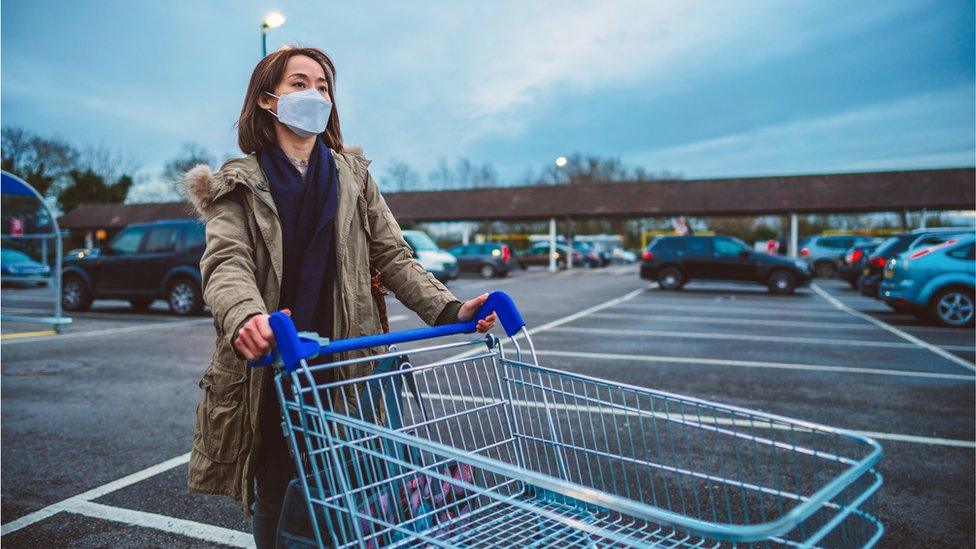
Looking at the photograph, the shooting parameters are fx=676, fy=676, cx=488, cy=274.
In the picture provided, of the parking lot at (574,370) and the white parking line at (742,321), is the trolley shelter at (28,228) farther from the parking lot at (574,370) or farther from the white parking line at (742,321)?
the white parking line at (742,321)

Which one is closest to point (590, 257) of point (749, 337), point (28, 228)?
point (749, 337)

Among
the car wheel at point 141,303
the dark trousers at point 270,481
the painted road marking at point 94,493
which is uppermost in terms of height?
the dark trousers at point 270,481

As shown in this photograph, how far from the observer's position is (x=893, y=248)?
43.8ft

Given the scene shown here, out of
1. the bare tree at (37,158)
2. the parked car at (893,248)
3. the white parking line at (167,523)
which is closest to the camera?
the white parking line at (167,523)

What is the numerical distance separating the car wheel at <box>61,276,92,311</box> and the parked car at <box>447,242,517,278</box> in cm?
1527

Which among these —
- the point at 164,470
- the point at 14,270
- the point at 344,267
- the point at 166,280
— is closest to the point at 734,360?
the point at 164,470

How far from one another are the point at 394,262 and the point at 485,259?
961 inches

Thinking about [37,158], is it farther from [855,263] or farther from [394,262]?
[394,262]

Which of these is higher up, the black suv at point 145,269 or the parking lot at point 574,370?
the black suv at point 145,269

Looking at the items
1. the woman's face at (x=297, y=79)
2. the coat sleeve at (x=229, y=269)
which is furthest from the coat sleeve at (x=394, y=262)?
the coat sleeve at (x=229, y=269)

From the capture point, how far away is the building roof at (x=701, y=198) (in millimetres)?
29531

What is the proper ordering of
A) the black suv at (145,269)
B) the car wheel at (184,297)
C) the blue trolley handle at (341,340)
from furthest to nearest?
1. the black suv at (145,269)
2. the car wheel at (184,297)
3. the blue trolley handle at (341,340)

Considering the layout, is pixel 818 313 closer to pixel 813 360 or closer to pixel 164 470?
pixel 813 360

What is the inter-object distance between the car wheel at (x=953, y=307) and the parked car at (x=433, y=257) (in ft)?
41.1
